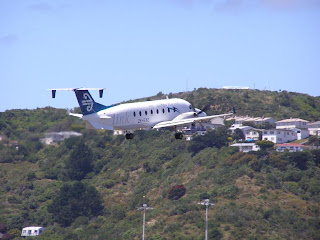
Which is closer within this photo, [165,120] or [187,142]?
[165,120]

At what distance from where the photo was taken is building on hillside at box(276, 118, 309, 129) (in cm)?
19075

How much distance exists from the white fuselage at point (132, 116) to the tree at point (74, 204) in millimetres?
76050

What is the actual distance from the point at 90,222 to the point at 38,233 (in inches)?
500

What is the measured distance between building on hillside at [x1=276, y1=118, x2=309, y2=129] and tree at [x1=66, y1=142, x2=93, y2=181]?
58562 mm

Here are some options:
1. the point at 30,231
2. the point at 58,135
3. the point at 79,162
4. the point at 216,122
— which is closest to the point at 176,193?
the point at 79,162

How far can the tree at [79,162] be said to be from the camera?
162500 mm

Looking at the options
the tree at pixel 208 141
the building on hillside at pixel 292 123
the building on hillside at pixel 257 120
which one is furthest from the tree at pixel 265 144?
the building on hillside at pixel 257 120

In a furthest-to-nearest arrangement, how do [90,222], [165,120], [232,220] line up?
[90,222] < [232,220] < [165,120]

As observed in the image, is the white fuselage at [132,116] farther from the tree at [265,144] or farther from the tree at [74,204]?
the tree at [265,144]

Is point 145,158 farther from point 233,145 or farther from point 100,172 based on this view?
point 233,145

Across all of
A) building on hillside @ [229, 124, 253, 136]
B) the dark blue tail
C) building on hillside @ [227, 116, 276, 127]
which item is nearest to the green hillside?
building on hillside @ [229, 124, 253, 136]

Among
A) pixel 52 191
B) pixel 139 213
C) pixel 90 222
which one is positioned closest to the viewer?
pixel 139 213

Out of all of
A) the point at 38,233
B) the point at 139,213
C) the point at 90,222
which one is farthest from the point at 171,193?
the point at 38,233

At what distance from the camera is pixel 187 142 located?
575ft
